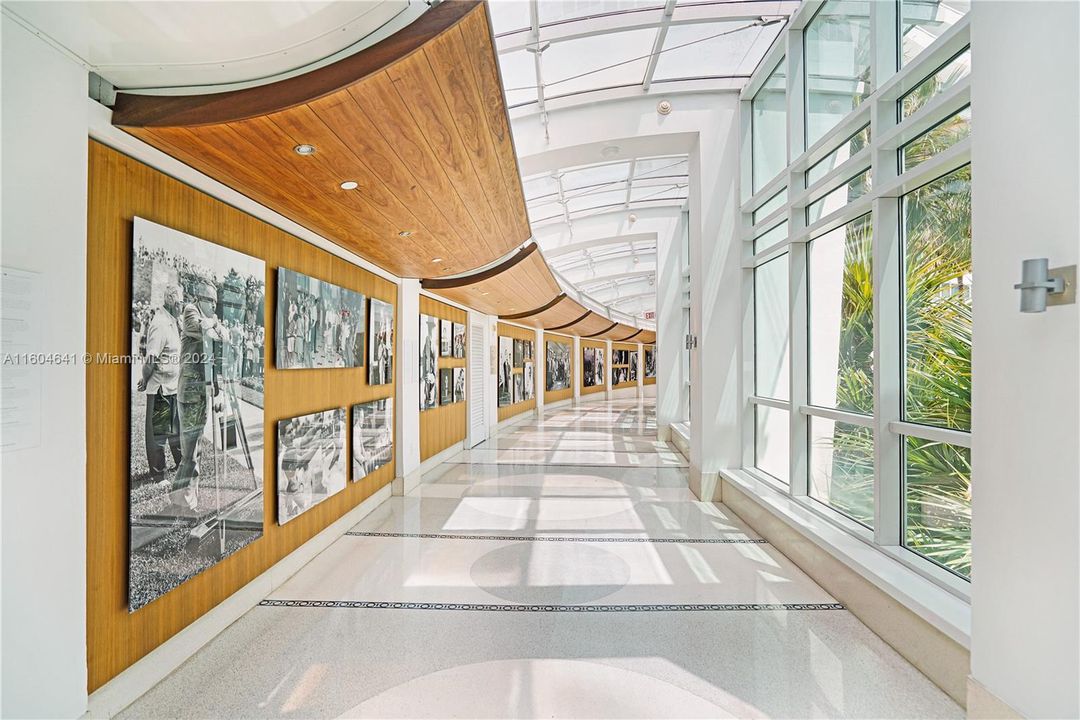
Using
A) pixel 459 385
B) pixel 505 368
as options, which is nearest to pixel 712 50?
pixel 459 385

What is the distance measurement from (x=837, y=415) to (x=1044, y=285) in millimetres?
2560

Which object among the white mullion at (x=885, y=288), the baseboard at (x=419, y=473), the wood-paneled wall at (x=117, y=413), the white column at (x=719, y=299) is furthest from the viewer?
the baseboard at (x=419, y=473)

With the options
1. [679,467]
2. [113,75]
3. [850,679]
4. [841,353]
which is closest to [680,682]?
[850,679]

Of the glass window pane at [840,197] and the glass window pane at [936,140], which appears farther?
the glass window pane at [840,197]

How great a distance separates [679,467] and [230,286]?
7.35 m

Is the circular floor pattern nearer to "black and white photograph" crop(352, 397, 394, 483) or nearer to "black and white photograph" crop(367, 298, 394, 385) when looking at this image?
"black and white photograph" crop(352, 397, 394, 483)

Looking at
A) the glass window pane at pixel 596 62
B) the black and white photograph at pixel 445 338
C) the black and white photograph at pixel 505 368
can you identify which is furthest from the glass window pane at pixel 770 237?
the black and white photograph at pixel 505 368

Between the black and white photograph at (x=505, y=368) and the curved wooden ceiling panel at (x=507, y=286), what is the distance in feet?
7.57

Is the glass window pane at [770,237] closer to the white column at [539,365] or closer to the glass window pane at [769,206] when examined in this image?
the glass window pane at [769,206]

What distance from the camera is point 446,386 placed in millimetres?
9555

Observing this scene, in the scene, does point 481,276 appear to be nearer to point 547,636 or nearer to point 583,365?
point 547,636

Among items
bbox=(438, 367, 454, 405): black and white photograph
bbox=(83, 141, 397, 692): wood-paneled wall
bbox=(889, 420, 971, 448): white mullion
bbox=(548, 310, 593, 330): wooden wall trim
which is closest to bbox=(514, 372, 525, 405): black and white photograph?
bbox=(548, 310, 593, 330): wooden wall trim

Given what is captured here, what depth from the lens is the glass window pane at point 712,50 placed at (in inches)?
220

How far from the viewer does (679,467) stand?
9.05 m
